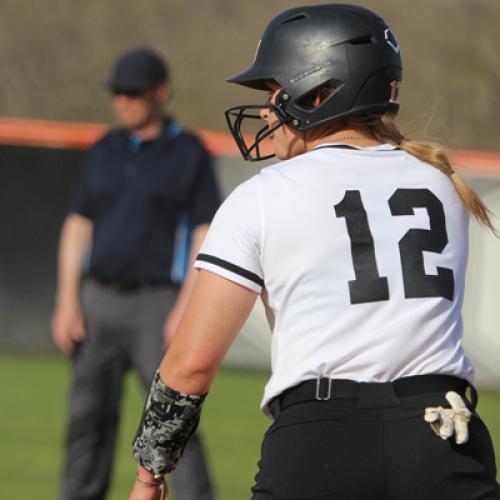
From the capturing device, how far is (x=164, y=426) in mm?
3105

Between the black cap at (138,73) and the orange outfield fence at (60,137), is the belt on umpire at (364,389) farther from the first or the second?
the orange outfield fence at (60,137)

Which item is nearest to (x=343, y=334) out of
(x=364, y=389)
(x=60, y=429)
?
(x=364, y=389)

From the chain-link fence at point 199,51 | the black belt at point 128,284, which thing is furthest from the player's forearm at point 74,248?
the chain-link fence at point 199,51

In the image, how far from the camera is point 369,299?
2.94 meters

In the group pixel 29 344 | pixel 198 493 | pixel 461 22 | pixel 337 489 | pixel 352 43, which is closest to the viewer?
pixel 337 489

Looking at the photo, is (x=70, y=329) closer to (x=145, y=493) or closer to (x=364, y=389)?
(x=145, y=493)

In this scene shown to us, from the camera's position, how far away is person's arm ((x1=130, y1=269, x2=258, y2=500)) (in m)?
2.94

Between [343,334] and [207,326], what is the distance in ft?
1.01

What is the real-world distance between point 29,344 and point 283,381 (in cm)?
929

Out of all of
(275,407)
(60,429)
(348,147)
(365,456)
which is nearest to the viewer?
(365,456)

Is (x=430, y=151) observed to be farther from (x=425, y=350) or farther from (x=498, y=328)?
(x=498, y=328)

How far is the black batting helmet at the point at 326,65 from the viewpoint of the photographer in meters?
3.19

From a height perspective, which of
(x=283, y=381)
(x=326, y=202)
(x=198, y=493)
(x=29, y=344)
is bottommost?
(x=29, y=344)

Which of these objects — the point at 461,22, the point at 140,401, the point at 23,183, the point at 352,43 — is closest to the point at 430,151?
the point at 352,43
